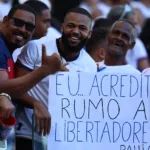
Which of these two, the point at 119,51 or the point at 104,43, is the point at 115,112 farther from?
the point at 104,43

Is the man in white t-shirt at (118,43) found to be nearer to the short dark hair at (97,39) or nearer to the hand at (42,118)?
the short dark hair at (97,39)

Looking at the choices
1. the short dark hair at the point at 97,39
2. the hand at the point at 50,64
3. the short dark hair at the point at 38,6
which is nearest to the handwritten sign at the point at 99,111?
the hand at the point at 50,64

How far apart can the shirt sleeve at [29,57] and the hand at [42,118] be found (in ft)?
1.52

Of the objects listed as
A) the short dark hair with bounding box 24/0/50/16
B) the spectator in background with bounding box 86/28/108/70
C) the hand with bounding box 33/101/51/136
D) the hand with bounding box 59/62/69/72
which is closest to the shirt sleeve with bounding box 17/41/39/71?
the hand with bounding box 59/62/69/72

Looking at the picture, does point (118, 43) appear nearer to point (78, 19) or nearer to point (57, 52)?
point (78, 19)

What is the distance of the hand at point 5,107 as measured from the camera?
6.55m

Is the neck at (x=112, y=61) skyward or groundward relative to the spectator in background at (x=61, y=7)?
groundward

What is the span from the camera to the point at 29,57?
7.41m

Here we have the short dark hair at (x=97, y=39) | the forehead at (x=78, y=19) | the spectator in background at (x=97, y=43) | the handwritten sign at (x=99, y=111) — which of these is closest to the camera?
the handwritten sign at (x=99, y=111)

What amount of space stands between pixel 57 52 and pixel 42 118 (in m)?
0.83

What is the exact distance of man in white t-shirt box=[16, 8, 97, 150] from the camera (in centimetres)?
741

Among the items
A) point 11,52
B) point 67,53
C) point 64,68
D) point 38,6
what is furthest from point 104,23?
point 64,68

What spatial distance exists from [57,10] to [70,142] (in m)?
7.29

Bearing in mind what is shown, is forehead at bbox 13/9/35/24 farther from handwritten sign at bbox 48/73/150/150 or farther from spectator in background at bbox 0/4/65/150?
handwritten sign at bbox 48/73/150/150
